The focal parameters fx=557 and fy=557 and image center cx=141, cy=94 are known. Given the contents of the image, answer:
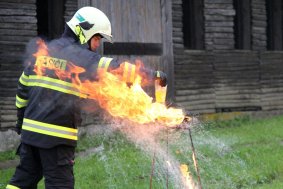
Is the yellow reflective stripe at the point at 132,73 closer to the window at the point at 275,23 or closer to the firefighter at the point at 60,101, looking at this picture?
the firefighter at the point at 60,101

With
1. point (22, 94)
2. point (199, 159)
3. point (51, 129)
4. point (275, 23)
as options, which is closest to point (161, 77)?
point (51, 129)

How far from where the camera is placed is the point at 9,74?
10.5 meters

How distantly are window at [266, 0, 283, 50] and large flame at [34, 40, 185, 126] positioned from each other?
11.4 metres

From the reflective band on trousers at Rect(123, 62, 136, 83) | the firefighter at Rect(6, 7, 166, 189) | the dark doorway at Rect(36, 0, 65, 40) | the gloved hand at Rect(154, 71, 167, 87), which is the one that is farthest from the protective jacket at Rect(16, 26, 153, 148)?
the dark doorway at Rect(36, 0, 65, 40)

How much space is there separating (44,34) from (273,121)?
602cm

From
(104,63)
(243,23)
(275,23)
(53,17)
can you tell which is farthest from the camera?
(275,23)

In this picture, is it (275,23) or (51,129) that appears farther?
(275,23)

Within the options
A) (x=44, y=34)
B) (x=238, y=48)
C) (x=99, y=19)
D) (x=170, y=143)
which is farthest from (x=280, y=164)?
(x=238, y=48)

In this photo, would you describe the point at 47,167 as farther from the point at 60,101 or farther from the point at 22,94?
the point at 22,94

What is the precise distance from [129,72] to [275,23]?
38.7 feet

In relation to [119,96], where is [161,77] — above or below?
above

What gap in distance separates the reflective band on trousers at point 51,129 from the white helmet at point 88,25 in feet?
2.73

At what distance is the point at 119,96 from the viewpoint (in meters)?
5.21

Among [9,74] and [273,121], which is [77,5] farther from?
[273,121]
